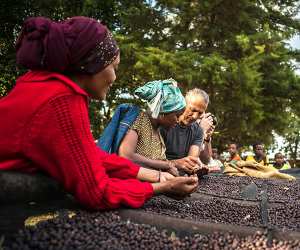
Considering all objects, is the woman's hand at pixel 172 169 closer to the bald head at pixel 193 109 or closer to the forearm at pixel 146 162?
the forearm at pixel 146 162

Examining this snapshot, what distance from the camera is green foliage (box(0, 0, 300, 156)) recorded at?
12.6 metres

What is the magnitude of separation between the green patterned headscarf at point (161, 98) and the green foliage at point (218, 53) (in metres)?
9.01

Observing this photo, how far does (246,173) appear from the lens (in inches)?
208

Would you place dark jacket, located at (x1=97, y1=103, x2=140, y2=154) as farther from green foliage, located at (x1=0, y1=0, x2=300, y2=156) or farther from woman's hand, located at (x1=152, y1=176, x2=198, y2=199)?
green foliage, located at (x1=0, y1=0, x2=300, y2=156)

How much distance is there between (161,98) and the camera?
3184mm

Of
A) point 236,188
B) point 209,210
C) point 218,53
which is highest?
point 218,53

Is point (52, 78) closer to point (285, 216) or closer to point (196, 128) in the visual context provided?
point (285, 216)

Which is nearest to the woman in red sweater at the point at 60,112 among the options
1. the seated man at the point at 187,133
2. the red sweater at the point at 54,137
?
the red sweater at the point at 54,137

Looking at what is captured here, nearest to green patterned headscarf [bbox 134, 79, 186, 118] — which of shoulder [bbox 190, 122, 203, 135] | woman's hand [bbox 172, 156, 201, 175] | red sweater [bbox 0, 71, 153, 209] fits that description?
woman's hand [bbox 172, 156, 201, 175]

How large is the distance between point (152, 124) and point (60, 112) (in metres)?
1.47

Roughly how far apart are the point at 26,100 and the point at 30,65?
0.17m

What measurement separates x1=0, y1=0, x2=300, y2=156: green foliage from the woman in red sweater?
10347mm

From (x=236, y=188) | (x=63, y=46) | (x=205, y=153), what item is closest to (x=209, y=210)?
(x=63, y=46)

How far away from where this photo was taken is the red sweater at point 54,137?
5.91 feet
